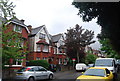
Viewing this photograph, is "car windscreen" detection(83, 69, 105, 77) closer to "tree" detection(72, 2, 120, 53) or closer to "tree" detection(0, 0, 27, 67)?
"tree" detection(72, 2, 120, 53)

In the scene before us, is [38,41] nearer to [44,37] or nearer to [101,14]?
[44,37]

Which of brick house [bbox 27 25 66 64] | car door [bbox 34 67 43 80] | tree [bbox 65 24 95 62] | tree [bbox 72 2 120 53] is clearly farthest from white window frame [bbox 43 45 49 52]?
tree [bbox 72 2 120 53]

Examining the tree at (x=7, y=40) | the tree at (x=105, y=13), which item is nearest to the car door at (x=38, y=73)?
the tree at (x=7, y=40)

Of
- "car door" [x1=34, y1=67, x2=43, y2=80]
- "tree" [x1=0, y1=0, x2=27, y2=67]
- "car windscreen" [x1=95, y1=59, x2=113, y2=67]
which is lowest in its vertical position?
"car door" [x1=34, y1=67, x2=43, y2=80]

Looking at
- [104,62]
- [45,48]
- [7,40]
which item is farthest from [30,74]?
[45,48]

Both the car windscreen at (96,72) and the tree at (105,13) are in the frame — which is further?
the tree at (105,13)

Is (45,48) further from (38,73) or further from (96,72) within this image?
(96,72)

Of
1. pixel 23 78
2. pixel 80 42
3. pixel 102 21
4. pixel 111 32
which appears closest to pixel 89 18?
pixel 102 21

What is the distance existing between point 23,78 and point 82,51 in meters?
22.8

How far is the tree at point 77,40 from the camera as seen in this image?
31734 millimetres

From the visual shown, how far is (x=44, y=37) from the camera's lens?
33219 mm

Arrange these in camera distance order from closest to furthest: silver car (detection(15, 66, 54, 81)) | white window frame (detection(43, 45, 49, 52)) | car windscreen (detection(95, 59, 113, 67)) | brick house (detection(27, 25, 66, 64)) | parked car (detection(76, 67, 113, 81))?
1. parked car (detection(76, 67, 113, 81))
2. silver car (detection(15, 66, 54, 81))
3. car windscreen (detection(95, 59, 113, 67))
4. brick house (detection(27, 25, 66, 64))
5. white window frame (detection(43, 45, 49, 52))

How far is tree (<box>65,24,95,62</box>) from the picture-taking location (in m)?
31.7

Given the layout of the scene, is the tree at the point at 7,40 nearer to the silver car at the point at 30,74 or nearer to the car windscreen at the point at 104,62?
the silver car at the point at 30,74
